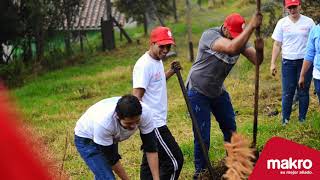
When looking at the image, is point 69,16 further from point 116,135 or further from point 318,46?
point 116,135

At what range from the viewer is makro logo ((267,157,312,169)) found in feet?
11.1

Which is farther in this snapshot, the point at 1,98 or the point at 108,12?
the point at 108,12

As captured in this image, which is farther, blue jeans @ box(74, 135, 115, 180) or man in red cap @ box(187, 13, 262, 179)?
man in red cap @ box(187, 13, 262, 179)

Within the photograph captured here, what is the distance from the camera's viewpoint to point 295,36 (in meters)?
6.97

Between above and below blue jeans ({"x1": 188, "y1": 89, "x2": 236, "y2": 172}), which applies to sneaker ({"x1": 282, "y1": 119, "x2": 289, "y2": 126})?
below

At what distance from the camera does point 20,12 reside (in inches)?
656

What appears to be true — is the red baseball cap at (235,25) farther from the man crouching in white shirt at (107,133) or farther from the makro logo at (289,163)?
the makro logo at (289,163)

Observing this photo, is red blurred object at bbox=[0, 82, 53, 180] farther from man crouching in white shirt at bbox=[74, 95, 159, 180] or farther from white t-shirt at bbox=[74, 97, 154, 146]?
white t-shirt at bbox=[74, 97, 154, 146]

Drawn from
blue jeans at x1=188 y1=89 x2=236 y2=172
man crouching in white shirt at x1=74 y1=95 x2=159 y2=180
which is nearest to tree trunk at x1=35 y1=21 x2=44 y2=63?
blue jeans at x1=188 y1=89 x2=236 y2=172

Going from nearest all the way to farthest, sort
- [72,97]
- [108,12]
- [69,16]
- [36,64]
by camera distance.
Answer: [72,97] < [36,64] < [69,16] < [108,12]

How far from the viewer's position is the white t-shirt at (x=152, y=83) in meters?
4.95

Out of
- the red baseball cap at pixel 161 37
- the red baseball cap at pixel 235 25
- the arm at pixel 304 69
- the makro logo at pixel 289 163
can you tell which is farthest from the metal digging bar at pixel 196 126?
the makro logo at pixel 289 163

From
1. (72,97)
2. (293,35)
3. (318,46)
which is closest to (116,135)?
(318,46)

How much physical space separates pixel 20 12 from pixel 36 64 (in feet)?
4.81
